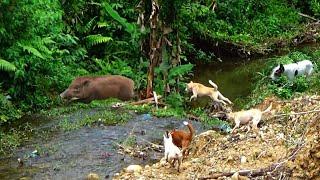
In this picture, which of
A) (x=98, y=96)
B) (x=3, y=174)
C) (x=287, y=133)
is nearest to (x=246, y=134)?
(x=287, y=133)

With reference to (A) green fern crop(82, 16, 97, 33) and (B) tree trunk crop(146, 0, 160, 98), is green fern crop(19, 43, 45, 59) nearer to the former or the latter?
(B) tree trunk crop(146, 0, 160, 98)

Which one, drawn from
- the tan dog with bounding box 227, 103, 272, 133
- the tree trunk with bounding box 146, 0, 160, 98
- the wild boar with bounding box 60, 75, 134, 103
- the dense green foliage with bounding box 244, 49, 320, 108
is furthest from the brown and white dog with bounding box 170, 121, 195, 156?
the tree trunk with bounding box 146, 0, 160, 98

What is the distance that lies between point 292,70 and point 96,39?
5.09 m

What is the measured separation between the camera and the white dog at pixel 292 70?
15.1m

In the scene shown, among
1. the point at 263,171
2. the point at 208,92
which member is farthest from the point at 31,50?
the point at 263,171

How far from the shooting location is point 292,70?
15.3 metres

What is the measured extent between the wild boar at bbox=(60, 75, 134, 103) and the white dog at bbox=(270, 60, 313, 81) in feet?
11.9

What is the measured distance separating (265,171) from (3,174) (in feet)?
12.8

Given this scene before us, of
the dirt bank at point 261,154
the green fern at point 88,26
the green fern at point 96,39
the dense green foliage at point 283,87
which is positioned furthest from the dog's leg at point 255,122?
the green fern at point 88,26

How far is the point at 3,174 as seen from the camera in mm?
8805

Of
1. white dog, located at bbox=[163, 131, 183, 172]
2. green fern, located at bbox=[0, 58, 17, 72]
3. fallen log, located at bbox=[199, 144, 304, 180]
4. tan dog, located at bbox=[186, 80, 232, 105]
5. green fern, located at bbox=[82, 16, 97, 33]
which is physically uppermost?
fallen log, located at bbox=[199, 144, 304, 180]

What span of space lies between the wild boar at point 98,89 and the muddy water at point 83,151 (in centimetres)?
167

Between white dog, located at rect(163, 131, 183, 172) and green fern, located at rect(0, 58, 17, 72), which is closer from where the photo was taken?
white dog, located at rect(163, 131, 183, 172)

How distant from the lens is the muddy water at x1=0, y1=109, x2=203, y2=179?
884cm
